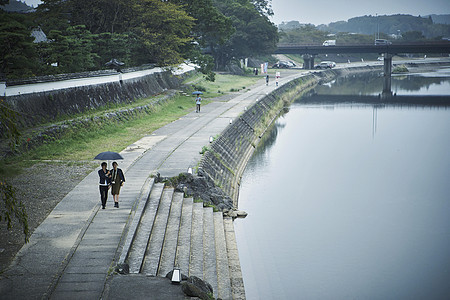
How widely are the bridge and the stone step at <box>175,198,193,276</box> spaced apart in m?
73.7

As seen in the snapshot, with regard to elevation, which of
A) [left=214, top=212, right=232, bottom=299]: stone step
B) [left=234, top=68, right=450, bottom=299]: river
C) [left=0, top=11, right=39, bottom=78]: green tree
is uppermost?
[left=0, top=11, right=39, bottom=78]: green tree

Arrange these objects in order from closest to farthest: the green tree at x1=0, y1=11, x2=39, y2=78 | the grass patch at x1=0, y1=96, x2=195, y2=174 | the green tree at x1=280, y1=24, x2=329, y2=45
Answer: the grass patch at x1=0, y1=96, x2=195, y2=174
the green tree at x1=0, y1=11, x2=39, y2=78
the green tree at x1=280, y1=24, x2=329, y2=45

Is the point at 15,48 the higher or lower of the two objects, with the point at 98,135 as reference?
higher

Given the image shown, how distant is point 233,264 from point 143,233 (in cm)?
379

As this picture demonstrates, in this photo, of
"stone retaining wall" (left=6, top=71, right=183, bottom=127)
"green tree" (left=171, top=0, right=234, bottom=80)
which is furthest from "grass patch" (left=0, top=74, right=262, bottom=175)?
"green tree" (left=171, top=0, right=234, bottom=80)

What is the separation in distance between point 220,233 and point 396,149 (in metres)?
26.1

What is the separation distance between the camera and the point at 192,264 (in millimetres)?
16172

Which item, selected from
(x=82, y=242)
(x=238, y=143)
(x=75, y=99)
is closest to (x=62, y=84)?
(x=75, y=99)

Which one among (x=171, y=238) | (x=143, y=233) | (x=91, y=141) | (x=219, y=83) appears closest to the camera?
(x=143, y=233)

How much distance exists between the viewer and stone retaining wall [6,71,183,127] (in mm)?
29230

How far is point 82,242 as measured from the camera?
15.6 metres

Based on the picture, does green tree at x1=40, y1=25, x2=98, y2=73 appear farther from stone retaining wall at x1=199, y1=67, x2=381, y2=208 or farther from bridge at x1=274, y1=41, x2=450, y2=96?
bridge at x1=274, y1=41, x2=450, y2=96

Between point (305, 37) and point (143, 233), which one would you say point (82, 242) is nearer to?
point (143, 233)

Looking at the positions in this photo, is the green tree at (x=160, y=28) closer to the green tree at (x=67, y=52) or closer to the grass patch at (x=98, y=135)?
the grass patch at (x=98, y=135)
